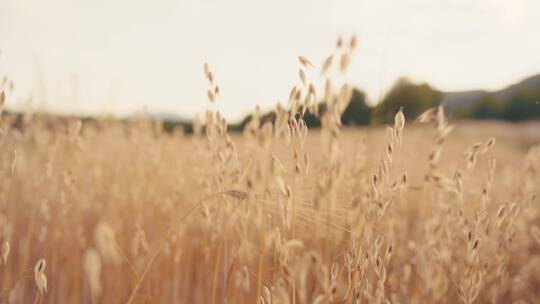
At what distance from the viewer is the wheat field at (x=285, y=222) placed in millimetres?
911

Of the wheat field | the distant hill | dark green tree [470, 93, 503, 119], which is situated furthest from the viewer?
dark green tree [470, 93, 503, 119]

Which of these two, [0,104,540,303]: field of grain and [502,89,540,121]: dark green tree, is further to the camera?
[502,89,540,121]: dark green tree

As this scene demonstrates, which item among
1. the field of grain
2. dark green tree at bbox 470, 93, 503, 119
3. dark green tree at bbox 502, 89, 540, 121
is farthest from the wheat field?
dark green tree at bbox 470, 93, 503, 119

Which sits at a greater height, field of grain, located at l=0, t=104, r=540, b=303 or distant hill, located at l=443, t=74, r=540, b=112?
distant hill, located at l=443, t=74, r=540, b=112

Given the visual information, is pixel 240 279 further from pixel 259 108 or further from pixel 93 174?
pixel 93 174

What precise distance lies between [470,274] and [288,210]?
0.47 m

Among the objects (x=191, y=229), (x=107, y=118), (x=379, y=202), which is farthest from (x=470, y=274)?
(x=107, y=118)

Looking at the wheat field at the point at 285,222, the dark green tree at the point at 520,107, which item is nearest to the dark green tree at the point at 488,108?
the dark green tree at the point at 520,107

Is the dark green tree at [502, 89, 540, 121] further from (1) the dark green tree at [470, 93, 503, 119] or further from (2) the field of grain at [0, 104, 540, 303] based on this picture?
(2) the field of grain at [0, 104, 540, 303]

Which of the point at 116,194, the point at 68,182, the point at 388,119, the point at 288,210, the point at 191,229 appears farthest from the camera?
the point at 191,229

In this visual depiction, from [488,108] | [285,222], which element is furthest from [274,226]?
[488,108]

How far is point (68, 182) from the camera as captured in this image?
138 centimetres

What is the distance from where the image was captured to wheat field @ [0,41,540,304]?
0.91 m

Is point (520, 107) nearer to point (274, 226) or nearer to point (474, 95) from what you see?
point (474, 95)
